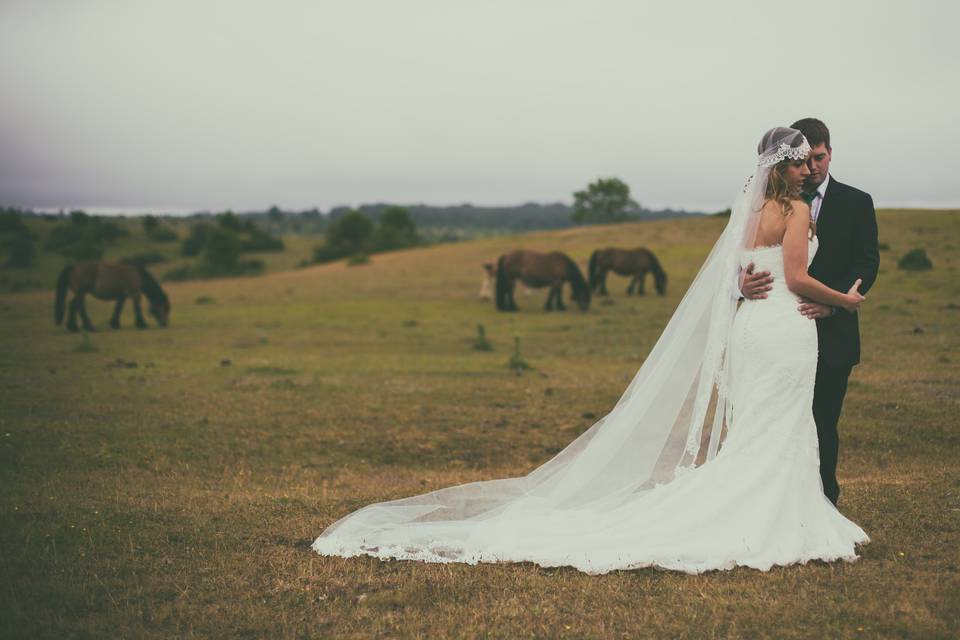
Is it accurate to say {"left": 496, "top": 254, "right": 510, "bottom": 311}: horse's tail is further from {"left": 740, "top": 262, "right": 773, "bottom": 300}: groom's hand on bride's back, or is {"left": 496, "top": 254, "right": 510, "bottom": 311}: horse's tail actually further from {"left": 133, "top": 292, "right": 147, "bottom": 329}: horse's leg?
{"left": 740, "top": 262, "right": 773, "bottom": 300}: groom's hand on bride's back

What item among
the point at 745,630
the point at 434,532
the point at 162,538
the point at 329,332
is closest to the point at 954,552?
the point at 745,630

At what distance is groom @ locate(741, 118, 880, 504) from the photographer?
5.67m

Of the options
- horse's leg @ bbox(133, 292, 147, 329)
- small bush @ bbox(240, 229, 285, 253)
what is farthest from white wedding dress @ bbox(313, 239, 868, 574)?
small bush @ bbox(240, 229, 285, 253)

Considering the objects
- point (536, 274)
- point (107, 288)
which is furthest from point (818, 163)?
point (107, 288)

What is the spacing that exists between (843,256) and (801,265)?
2.18ft

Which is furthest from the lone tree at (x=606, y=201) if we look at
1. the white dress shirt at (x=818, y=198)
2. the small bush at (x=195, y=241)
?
the white dress shirt at (x=818, y=198)

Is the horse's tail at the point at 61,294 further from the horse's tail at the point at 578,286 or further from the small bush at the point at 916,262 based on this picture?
the small bush at the point at 916,262

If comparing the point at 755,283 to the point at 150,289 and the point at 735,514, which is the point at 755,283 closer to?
the point at 735,514

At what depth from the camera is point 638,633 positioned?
4141 mm

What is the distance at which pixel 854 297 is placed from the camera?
17.7 feet

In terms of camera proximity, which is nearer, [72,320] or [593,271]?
[72,320]

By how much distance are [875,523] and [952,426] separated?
4.55 metres

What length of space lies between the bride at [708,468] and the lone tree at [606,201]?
94.4 meters

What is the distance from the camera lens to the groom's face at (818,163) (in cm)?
572
